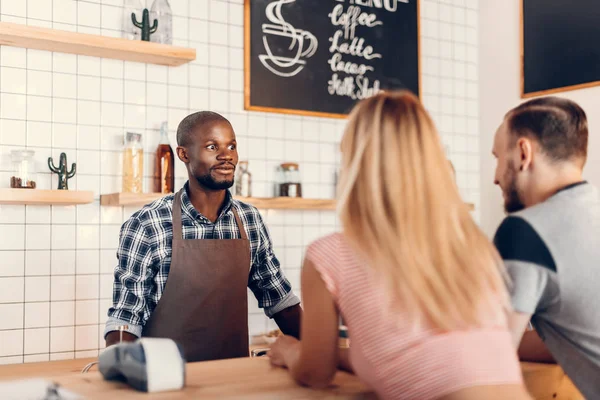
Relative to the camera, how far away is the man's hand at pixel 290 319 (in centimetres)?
232

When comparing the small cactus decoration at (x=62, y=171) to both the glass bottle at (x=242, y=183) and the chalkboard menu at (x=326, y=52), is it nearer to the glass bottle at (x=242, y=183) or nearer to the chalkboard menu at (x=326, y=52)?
the glass bottle at (x=242, y=183)

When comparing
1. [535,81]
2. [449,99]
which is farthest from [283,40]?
[535,81]

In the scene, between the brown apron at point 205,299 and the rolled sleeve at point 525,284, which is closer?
the rolled sleeve at point 525,284

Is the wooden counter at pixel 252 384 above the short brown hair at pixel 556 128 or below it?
below

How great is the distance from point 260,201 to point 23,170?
97cm

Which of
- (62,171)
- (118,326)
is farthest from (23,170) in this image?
(118,326)

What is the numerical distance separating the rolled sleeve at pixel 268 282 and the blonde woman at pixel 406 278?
980mm

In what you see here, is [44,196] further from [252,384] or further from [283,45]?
[252,384]

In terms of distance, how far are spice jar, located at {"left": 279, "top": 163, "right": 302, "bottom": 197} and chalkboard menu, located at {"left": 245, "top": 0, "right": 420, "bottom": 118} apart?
10.8 inches

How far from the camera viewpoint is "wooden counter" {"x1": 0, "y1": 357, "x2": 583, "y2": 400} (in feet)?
4.39

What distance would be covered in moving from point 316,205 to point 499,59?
141 cm

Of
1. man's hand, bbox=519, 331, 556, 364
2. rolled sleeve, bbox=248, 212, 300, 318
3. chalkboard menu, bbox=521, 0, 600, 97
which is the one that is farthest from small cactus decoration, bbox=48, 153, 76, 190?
chalkboard menu, bbox=521, 0, 600, 97

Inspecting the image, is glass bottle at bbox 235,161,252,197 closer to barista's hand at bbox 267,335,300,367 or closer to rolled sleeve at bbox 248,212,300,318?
rolled sleeve at bbox 248,212,300,318

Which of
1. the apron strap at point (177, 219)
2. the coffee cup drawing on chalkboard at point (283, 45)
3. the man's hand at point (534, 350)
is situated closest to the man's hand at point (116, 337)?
the apron strap at point (177, 219)
